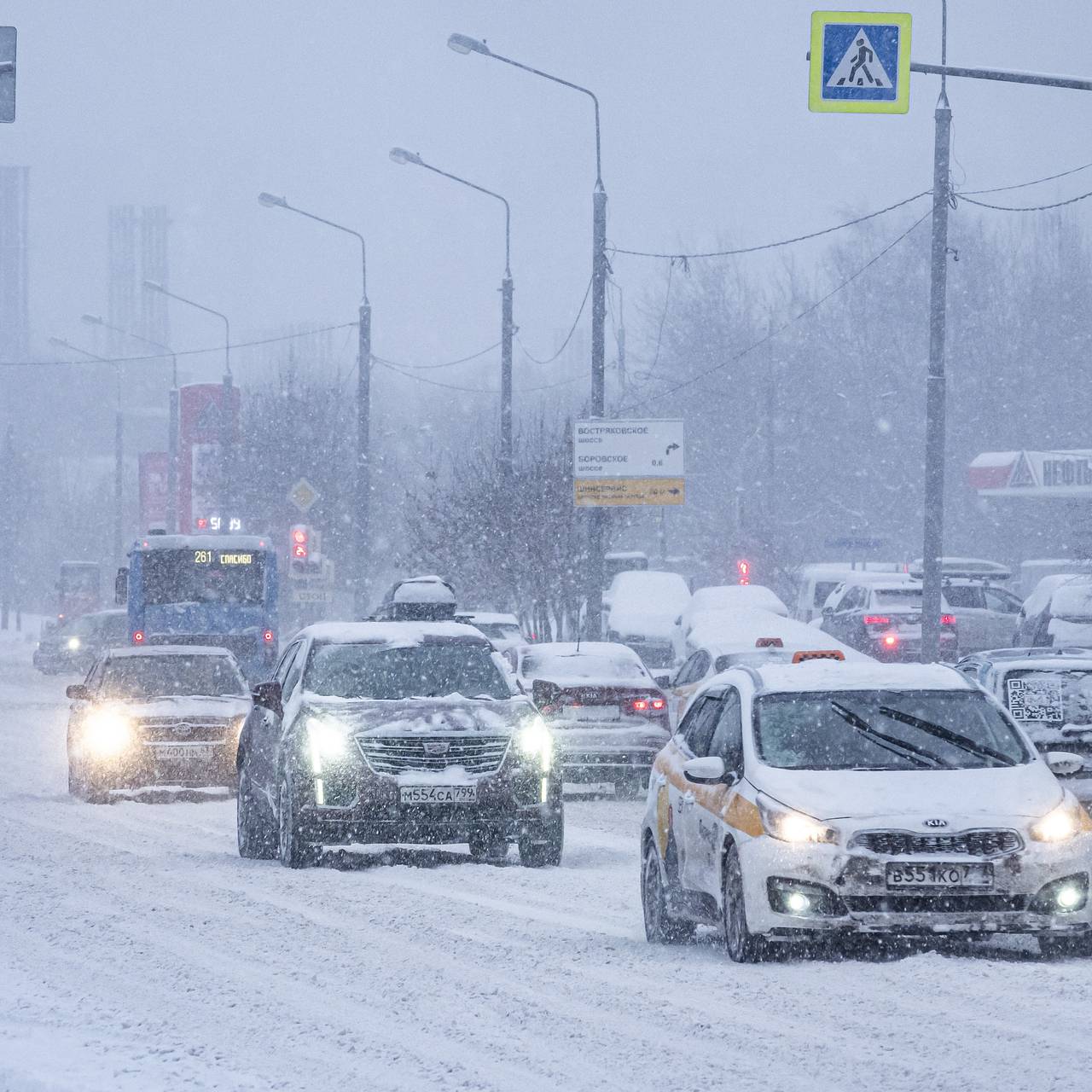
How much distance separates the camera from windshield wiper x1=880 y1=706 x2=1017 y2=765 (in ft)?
32.3

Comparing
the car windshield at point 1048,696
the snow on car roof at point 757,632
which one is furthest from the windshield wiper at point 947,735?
the snow on car roof at point 757,632

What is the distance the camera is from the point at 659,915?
10.4m

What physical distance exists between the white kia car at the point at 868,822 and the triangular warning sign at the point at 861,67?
26.0 ft

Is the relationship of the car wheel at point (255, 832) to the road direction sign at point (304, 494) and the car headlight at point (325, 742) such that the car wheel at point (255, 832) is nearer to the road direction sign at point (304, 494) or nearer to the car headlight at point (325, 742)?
the car headlight at point (325, 742)

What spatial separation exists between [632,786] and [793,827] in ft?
38.9

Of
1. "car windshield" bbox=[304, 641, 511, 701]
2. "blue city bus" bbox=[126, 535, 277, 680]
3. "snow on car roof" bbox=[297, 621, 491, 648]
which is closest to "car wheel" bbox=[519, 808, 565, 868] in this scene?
"car windshield" bbox=[304, 641, 511, 701]

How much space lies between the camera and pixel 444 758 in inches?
A: 540

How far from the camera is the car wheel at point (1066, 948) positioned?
370 inches

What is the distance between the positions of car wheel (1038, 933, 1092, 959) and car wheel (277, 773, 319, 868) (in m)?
5.46

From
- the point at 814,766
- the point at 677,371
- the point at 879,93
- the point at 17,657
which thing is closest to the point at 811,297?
the point at 677,371

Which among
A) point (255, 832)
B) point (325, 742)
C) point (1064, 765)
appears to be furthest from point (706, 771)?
point (255, 832)

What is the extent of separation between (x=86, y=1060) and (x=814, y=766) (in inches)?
151

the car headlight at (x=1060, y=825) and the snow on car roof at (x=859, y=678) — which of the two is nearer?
the car headlight at (x=1060, y=825)

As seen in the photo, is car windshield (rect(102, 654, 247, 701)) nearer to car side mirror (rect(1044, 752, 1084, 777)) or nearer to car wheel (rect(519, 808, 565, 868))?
car wheel (rect(519, 808, 565, 868))
